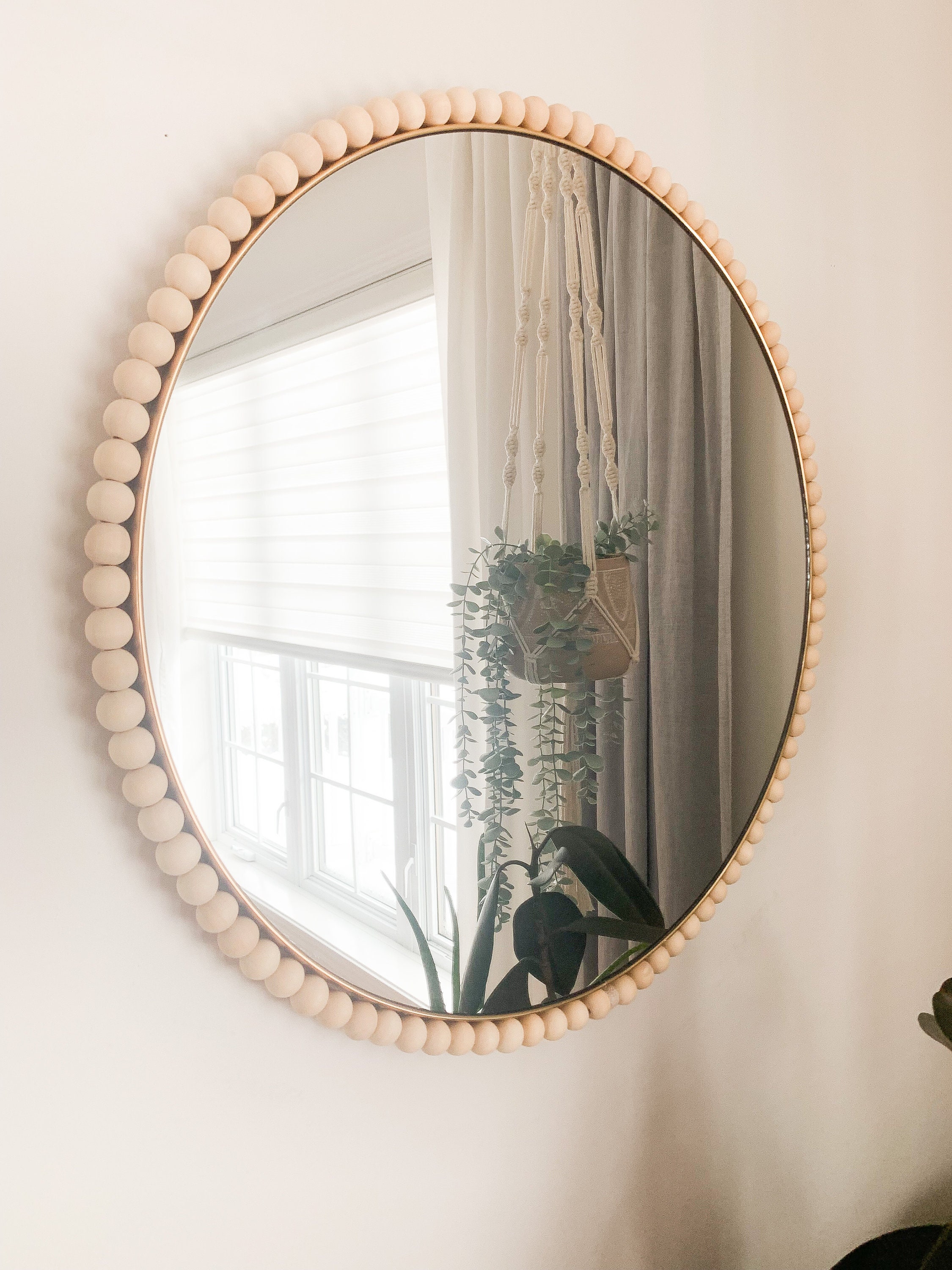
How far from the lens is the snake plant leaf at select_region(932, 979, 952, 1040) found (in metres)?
0.90

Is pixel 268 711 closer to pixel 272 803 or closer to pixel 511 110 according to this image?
pixel 272 803

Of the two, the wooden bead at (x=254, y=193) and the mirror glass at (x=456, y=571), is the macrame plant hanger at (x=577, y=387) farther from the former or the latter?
the wooden bead at (x=254, y=193)

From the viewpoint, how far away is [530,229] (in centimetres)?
75

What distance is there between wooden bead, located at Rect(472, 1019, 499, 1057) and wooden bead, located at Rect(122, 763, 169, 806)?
0.36 meters

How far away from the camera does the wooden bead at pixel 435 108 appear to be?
2.27 feet

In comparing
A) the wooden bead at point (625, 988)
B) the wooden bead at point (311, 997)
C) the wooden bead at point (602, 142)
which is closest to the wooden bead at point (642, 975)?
the wooden bead at point (625, 988)

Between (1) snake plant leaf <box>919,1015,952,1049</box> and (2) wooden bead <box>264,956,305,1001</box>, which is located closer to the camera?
(2) wooden bead <box>264,956,305,1001</box>

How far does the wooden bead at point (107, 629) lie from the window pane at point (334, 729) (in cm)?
15

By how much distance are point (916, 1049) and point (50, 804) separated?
123 cm

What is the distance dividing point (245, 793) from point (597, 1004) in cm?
42

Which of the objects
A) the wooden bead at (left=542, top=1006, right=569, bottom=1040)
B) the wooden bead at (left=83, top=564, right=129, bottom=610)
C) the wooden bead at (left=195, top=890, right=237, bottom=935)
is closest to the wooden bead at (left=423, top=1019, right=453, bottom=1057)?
the wooden bead at (left=542, top=1006, right=569, bottom=1040)

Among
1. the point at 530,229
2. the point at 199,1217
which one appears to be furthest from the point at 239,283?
the point at 199,1217

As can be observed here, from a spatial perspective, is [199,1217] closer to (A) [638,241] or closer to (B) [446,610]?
(B) [446,610]

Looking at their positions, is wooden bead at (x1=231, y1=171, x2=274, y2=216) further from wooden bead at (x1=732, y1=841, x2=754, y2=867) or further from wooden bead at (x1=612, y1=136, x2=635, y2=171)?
wooden bead at (x1=732, y1=841, x2=754, y2=867)
